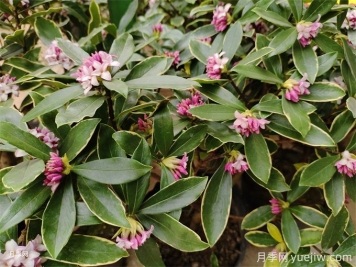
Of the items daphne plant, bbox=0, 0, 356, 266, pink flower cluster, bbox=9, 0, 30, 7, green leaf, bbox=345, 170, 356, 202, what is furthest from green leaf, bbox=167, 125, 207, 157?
pink flower cluster, bbox=9, 0, 30, 7

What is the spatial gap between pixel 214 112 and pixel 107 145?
0.62ft

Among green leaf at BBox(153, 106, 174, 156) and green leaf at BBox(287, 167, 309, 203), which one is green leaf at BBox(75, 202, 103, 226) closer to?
green leaf at BBox(153, 106, 174, 156)

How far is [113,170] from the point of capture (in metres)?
0.50

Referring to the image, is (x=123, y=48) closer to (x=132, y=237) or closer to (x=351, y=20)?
(x=132, y=237)

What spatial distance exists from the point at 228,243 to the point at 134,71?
62 cm

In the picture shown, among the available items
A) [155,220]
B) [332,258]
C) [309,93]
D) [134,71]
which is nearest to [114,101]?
[134,71]

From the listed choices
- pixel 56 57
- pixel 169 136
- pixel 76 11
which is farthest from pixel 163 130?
pixel 76 11

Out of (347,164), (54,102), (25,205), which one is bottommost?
(347,164)

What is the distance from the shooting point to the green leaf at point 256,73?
0.61 m

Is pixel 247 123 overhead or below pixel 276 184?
overhead

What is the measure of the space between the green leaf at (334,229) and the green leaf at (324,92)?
0.77 feet

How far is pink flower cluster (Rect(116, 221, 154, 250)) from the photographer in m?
0.51

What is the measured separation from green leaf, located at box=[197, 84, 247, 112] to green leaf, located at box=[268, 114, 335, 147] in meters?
0.07

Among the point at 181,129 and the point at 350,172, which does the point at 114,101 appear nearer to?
the point at 181,129
